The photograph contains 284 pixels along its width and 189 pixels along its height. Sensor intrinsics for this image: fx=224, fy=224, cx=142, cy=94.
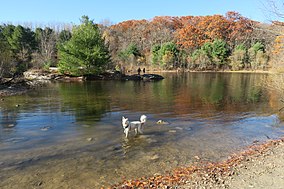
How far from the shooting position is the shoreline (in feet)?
19.9

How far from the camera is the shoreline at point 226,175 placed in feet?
19.9

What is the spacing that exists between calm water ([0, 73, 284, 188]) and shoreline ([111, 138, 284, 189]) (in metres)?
0.55

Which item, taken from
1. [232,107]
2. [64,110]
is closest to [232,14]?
[232,107]

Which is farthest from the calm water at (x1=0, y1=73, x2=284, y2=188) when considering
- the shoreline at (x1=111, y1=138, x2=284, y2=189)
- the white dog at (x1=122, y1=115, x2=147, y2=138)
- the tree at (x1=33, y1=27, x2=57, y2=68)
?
the tree at (x1=33, y1=27, x2=57, y2=68)

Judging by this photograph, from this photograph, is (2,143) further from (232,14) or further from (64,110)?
(232,14)

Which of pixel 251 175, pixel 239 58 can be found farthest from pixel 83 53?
pixel 239 58

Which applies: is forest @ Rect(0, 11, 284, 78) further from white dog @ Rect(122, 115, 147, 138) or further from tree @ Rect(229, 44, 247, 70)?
white dog @ Rect(122, 115, 147, 138)

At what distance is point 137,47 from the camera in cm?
8506

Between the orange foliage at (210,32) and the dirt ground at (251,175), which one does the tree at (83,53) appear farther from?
the orange foliage at (210,32)

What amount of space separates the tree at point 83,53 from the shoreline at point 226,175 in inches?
1358

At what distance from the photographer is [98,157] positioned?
342 inches

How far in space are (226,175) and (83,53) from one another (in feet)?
122

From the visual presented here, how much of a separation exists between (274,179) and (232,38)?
87918 millimetres

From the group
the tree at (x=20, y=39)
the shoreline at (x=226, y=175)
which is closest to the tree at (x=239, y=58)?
the tree at (x=20, y=39)
